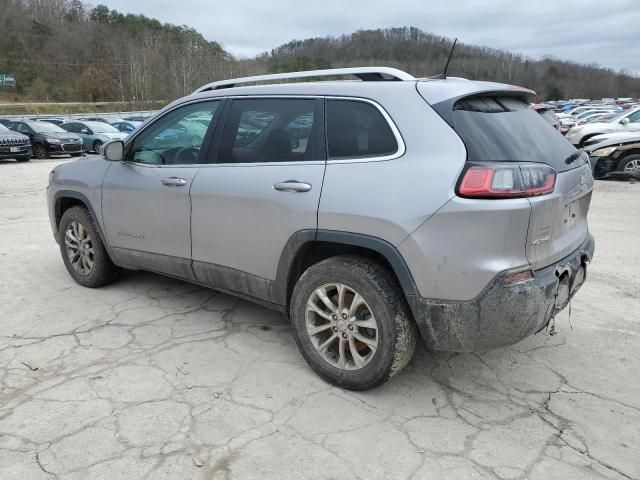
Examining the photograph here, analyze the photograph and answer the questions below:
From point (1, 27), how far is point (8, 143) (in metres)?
90.2

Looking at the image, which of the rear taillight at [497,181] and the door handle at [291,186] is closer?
the rear taillight at [497,181]

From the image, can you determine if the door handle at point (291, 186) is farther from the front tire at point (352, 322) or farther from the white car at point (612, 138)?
the white car at point (612, 138)

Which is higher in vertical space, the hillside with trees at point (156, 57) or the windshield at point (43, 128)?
the hillside with trees at point (156, 57)

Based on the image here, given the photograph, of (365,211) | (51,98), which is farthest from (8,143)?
(51,98)

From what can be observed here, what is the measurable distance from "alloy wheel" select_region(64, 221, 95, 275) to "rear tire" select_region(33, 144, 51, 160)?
54.7 ft

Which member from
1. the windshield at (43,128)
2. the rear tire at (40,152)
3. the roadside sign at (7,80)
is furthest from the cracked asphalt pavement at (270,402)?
the roadside sign at (7,80)

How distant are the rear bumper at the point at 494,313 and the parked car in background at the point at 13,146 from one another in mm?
17837

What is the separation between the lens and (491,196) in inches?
97.2

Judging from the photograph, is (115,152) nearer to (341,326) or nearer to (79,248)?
(79,248)

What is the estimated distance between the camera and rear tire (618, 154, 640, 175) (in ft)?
39.7

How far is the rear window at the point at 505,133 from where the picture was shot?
103 inches

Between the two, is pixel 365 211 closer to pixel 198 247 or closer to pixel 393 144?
pixel 393 144

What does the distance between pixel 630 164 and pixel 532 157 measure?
11257 millimetres

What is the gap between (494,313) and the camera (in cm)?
253
